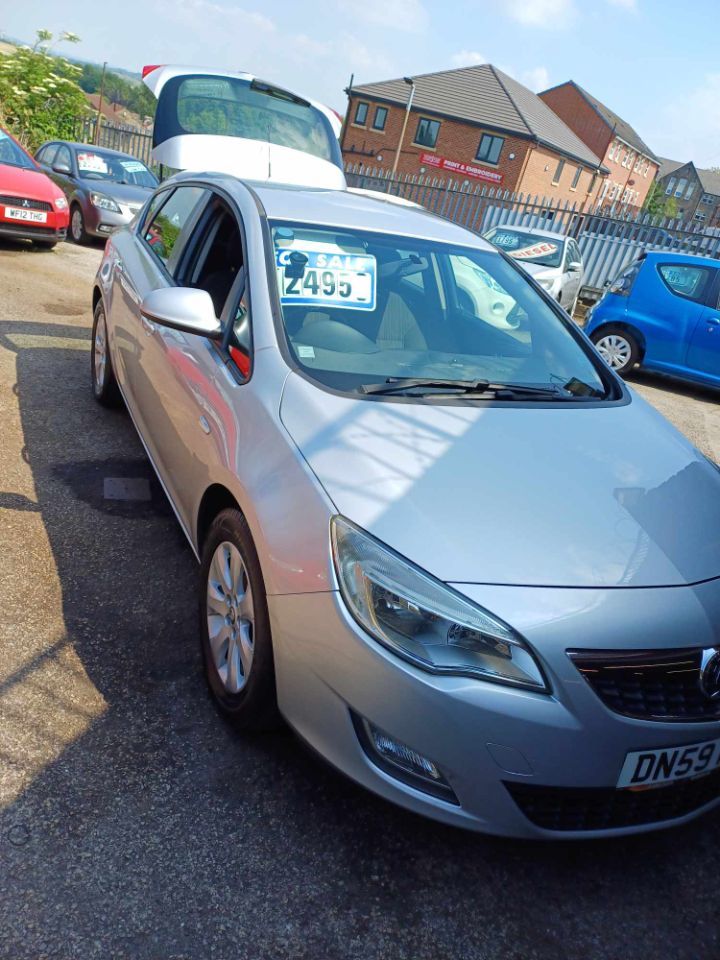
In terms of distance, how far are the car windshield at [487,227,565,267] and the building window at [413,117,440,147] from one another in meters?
39.0

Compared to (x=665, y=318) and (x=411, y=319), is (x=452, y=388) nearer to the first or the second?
(x=411, y=319)

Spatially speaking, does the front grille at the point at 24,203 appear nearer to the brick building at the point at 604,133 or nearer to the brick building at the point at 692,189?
the brick building at the point at 604,133

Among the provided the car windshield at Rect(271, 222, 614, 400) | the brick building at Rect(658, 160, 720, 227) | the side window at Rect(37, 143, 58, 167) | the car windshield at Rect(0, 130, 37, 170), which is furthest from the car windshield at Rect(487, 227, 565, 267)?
the brick building at Rect(658, 160, 720, 227)

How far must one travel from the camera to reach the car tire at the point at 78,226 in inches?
454

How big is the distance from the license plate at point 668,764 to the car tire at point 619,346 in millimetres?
7837

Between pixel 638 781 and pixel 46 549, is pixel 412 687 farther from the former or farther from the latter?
pixel 46 549

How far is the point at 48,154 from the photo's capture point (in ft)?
42.6

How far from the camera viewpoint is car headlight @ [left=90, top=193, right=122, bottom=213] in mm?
11219

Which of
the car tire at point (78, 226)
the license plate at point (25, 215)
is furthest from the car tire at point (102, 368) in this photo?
the car tire at point (78, 226)

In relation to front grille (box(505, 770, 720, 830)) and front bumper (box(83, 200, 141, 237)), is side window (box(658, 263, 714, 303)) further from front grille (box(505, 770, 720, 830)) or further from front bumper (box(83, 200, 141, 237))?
front grille (box(505, 770, 720, 830))

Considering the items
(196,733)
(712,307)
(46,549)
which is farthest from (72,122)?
(196,733)

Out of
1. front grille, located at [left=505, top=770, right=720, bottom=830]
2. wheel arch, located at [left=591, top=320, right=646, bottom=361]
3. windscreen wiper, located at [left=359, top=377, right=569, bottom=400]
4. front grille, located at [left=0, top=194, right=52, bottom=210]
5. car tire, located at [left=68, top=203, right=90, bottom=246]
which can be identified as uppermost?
windscreen wiper, located at [left=359, top=377, right=569, bottom=400]

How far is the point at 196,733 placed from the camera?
8.24 feet

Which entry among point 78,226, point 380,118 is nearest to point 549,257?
point 78,226
